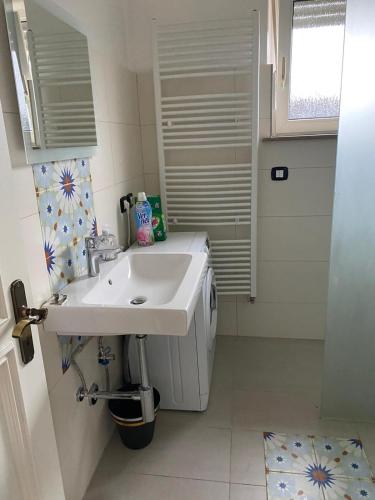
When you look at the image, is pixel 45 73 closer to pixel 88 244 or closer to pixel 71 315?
pixel 88 244

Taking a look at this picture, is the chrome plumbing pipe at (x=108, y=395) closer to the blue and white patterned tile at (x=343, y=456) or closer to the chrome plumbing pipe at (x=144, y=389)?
the chrome plumbing pipe at (x=144, y=389)

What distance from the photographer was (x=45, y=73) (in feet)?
4.08

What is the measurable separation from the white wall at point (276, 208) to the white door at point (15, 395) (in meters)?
1.64

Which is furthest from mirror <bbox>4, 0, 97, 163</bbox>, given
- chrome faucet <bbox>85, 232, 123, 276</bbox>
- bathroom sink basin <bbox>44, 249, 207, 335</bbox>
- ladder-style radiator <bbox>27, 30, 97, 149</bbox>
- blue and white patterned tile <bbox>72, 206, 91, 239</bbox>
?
bathroom sink basin <bbox>44, 249, 207, 335</bbox>

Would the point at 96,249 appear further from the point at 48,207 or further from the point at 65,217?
the point at 48,207

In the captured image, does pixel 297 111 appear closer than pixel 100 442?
No

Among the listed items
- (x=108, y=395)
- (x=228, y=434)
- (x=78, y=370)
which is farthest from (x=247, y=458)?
(x=78, y=370)

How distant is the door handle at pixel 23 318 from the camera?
83 cm

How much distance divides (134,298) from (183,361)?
53 cm

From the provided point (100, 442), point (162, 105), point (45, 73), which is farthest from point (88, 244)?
point (162, 105)

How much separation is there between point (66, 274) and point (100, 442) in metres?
0.85

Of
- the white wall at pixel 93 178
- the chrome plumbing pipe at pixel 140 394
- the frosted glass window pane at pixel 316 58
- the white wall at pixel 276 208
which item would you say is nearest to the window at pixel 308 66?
the frosted glass window pane at pixel 316 58

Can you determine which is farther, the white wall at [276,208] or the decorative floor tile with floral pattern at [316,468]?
the white wall at [276,208]

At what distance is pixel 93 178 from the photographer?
1.66 metres
